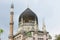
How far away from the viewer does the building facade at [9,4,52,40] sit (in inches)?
1891

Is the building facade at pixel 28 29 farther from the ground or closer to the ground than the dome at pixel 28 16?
closer to the ground

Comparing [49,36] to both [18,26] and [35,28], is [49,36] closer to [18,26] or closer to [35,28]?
[35,28]

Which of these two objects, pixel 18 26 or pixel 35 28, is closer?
pixel 35 28

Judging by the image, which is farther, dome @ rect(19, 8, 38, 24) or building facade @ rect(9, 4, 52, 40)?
dome @ rect(19, 8, 38, 24)

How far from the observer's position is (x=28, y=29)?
49.2 metres

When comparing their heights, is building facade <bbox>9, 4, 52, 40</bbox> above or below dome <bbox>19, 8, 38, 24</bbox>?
below

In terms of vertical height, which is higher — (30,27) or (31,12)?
(31,12)

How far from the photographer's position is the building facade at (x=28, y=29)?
4803cm

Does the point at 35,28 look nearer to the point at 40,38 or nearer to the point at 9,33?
the point at 40,38

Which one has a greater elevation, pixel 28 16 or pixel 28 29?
pixel 28 16

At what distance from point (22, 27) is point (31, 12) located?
4.03 meters

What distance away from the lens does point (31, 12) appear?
50.0m

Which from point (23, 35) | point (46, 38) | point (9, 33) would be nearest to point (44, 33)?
point (46, 38)

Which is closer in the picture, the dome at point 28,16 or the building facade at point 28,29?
the building facade at point 28,29
